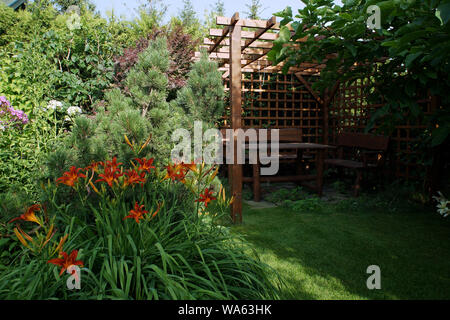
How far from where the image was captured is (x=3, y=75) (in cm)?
412

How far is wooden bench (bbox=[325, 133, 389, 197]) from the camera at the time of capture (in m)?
4.96

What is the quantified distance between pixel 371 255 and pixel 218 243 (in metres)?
1.70

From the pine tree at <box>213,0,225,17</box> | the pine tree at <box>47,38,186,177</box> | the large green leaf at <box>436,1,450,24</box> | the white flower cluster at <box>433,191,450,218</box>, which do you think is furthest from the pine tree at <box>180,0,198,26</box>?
the large green leaf at <box>436,1,450,24</box>

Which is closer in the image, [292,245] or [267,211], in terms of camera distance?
[292,245]

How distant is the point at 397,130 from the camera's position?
531 centimetres

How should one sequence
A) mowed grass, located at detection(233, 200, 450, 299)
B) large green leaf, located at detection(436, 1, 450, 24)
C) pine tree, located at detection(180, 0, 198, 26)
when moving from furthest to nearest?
pine tree, located at detection(180, 0, 198, 26)
mowed grass, located at detection(233, 200, 450, 299)
large green leaf, located at detection(436, 1, 450, 24)

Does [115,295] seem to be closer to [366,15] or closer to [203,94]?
[366,15]

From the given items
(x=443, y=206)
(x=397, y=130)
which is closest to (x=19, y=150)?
(x=443, y=206)

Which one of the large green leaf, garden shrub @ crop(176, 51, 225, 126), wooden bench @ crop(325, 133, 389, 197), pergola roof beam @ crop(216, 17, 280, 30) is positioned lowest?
wooden bench @ crop(325, 133, 389, 197)

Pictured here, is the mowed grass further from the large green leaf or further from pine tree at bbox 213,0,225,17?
pine tree at bbox 213,0,225,17

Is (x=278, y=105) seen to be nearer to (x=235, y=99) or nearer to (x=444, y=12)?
(x=235, y=99)

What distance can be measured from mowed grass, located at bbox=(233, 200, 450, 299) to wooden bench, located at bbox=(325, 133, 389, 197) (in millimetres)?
954

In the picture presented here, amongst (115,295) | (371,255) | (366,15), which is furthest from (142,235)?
(371,255)

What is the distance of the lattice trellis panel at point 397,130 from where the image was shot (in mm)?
4924
